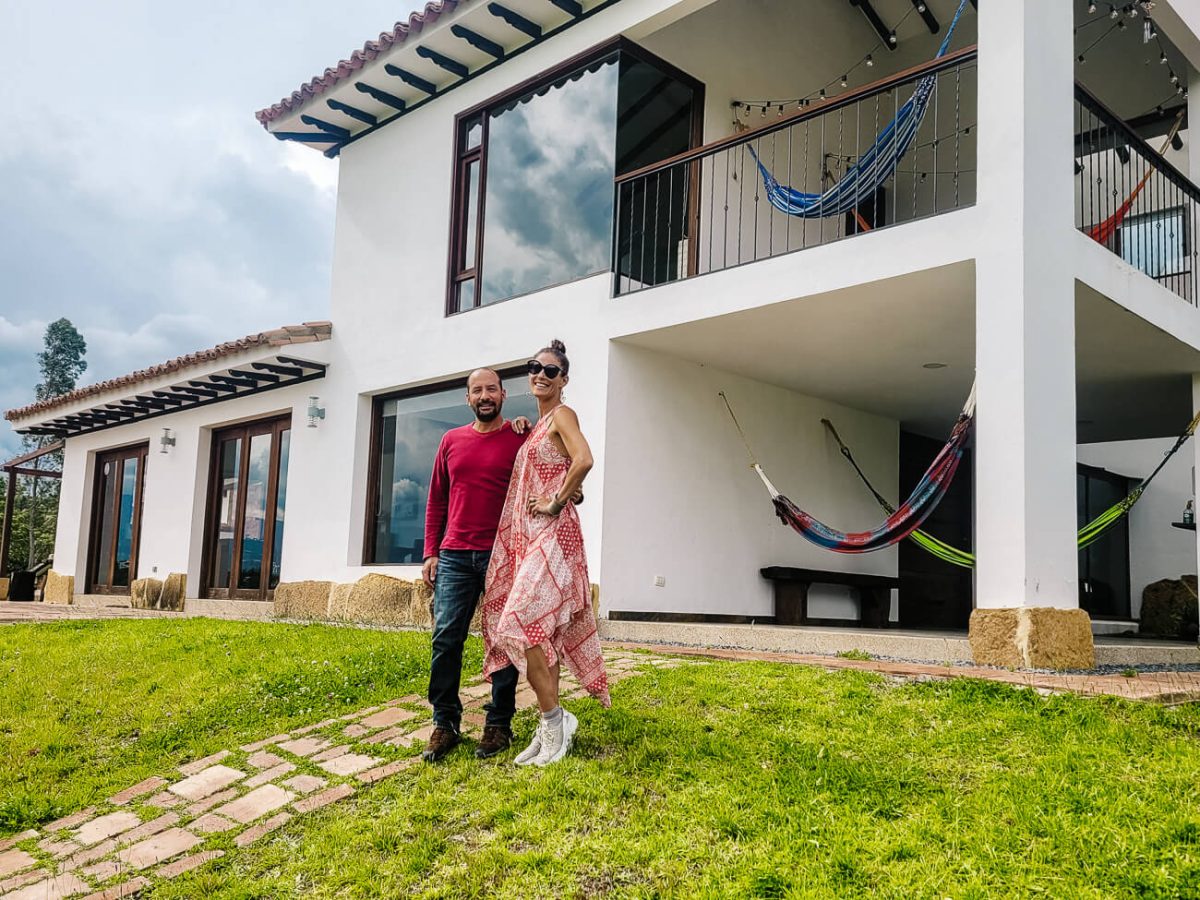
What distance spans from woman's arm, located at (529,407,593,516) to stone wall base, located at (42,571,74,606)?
13.7 m

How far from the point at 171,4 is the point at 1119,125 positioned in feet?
248

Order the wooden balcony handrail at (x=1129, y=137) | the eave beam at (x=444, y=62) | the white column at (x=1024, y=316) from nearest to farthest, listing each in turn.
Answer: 1. the white column at (x=1024, y=316)
2. the wooden balcony handrail at (x=1129, y=137)
3. the eave beam at (x=444, y=62)

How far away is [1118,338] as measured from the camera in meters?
8.48

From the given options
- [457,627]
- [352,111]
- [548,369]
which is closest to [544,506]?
[548,369]

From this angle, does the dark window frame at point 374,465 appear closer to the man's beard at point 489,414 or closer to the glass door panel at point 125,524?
the glass door panel at point 125,524

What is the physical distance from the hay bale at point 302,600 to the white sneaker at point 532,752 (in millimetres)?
6775

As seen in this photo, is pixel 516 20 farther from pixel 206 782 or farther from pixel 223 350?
pixel 206 782

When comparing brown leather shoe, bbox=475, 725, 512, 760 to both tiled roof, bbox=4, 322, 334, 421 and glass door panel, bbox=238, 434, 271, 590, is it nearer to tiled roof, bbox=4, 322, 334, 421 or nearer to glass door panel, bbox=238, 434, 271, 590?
tiled roof, bbox=4, 322, 334, 421

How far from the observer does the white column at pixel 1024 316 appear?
6.28 meters

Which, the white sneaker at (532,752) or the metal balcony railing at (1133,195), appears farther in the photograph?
the metal balcony railing at (1133,195)

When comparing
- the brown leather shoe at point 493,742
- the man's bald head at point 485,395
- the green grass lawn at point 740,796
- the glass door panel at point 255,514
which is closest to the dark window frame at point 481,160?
the glass door panel at point 255,514

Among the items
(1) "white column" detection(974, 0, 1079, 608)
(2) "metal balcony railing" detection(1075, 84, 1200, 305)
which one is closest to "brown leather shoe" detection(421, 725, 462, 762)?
(1) "white column" detection(974, 0, 1079, 608)

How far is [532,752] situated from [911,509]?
4.11 metres

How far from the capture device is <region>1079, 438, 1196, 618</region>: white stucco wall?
14.7 m
